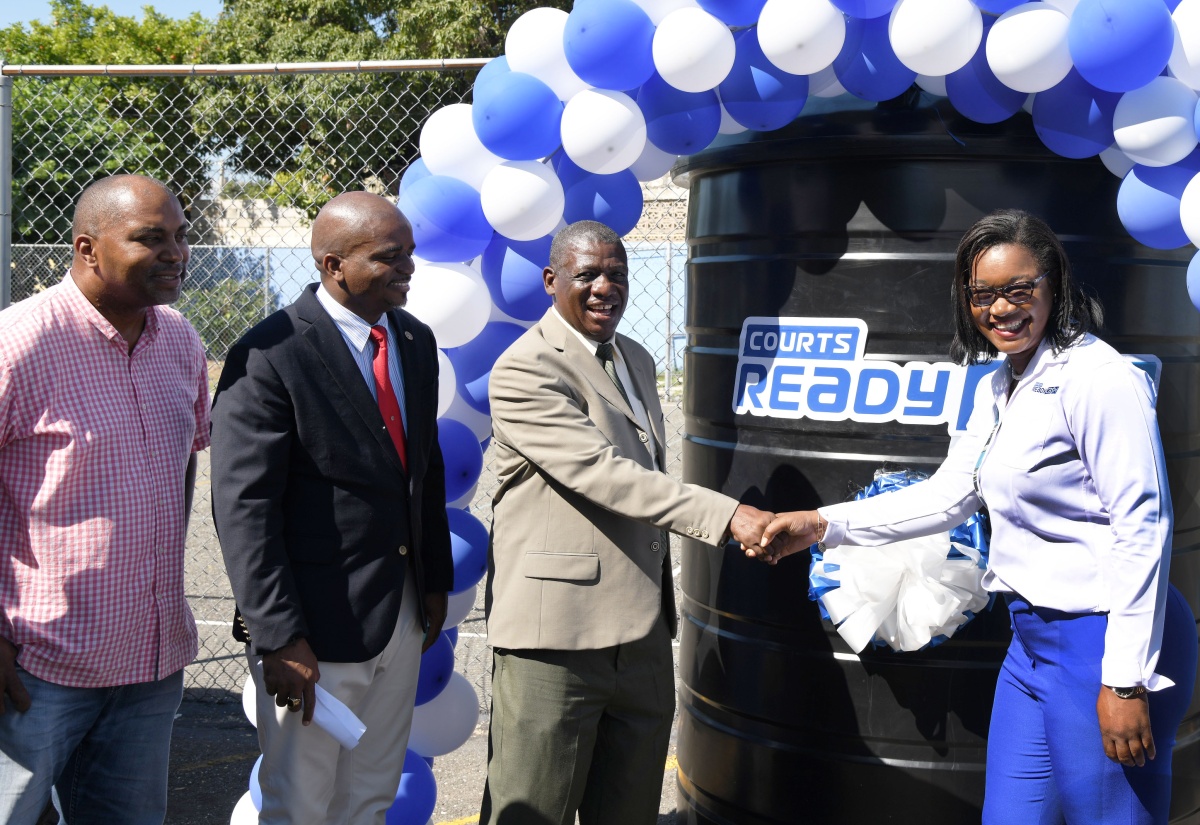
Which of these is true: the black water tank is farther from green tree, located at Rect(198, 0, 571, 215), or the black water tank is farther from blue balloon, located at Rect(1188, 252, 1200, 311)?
green tree, located at Rect(198, 0, 571, 215)

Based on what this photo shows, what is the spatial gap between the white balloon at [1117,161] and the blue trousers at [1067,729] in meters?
1.11

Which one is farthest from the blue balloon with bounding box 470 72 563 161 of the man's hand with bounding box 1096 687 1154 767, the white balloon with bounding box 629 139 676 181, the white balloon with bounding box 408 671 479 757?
the man's hand with bounding box 1096 687 1154 767

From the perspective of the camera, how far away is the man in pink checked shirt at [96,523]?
2320 millimetres

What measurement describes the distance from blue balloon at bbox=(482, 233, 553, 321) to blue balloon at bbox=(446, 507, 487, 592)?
0.67m

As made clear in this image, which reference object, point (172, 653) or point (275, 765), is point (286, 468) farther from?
point (275, 765)

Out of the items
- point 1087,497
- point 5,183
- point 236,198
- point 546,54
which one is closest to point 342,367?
point 546,54

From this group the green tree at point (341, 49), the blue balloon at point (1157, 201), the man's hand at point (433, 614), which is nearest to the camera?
the blue balloon at point (1157, 201)

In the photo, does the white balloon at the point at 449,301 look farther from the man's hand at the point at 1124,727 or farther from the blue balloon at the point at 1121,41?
the man's hand at the point at 1124,727

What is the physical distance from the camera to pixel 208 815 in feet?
13.0

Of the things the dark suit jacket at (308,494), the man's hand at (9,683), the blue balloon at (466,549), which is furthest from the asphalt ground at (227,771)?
the man's hand at (9,683)

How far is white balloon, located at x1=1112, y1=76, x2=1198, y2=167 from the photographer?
262cm

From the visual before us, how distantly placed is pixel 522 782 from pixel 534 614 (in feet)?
1.47

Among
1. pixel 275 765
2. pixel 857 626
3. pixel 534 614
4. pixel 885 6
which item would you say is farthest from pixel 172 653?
pixel 885 6

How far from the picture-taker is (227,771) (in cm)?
433
